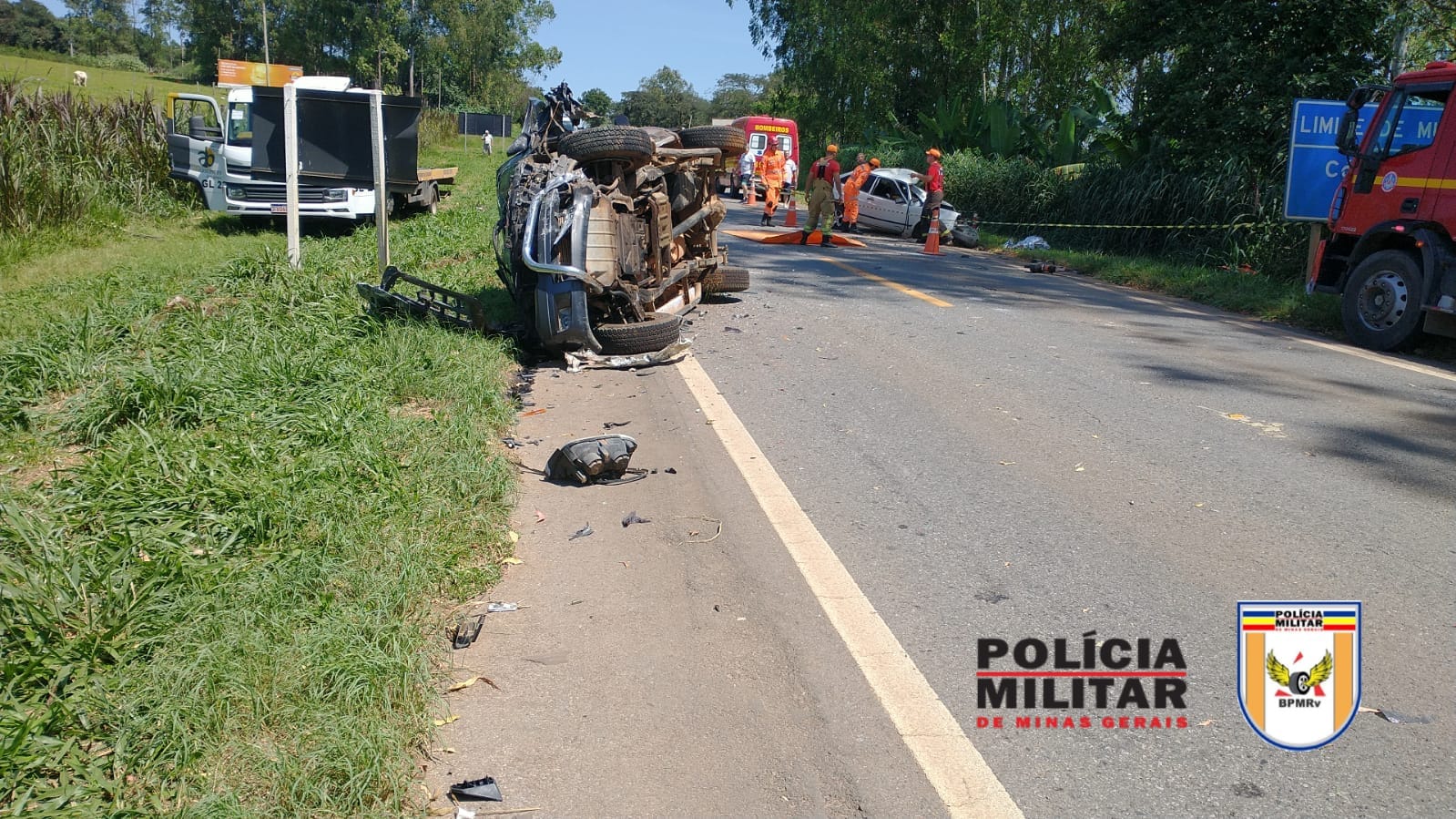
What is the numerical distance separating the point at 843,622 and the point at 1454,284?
838 cm

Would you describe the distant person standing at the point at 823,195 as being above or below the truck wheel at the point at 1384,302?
above

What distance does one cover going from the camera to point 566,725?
3.51m

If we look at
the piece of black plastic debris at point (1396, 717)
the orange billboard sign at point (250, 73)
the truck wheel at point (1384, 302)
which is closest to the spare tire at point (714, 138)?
the truck wheel at point (1384, 302)

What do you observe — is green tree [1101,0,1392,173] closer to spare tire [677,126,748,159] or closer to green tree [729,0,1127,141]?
green tree [729,0,1127,141]

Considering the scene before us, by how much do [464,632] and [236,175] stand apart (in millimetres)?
17068

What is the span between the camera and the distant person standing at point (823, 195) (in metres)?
19.2

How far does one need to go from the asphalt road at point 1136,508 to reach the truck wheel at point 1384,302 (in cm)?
59

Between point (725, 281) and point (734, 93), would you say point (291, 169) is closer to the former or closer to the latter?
point (725, 281)

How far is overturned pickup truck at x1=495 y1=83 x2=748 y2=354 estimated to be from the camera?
27.4 ft

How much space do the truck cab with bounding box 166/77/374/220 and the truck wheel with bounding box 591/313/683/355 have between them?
37.9ft

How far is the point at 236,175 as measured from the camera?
730 inches

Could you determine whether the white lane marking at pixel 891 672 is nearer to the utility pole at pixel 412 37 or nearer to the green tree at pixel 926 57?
the green tree at pixel 926 57

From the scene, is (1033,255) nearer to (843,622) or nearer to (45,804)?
(843,622)

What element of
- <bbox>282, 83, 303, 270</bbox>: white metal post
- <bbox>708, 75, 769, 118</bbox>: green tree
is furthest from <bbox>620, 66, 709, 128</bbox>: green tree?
<bbox>282, 83, 303, 270</bbox>: white metal post
